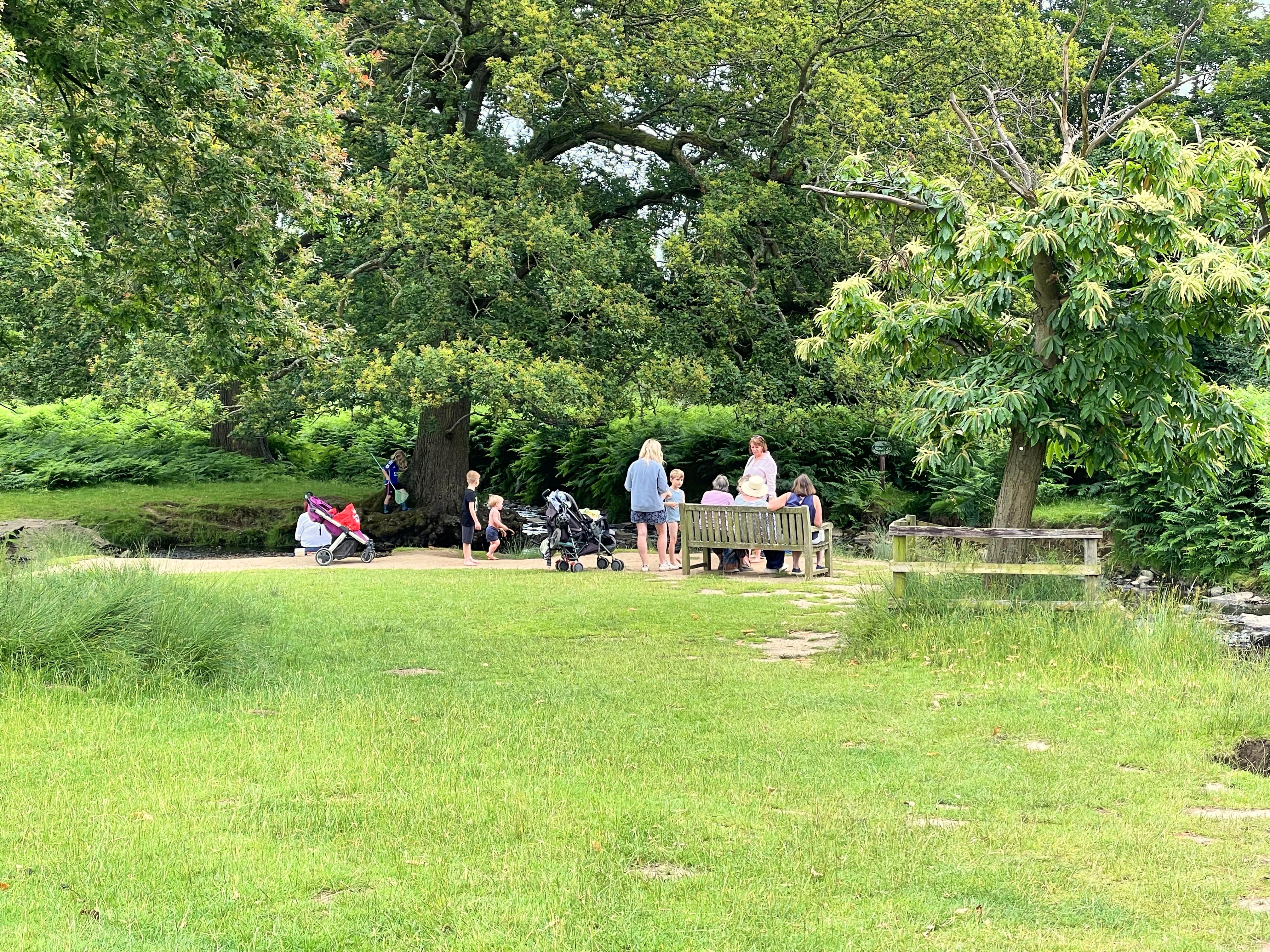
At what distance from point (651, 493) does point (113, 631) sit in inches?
324

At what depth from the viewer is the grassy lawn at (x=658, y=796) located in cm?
Result: 408

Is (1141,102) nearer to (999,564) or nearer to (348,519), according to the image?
(999,564)

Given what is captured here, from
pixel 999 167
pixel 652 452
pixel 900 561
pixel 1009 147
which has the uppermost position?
pixel 1009 147

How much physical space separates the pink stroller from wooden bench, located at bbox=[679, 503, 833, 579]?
4.84 m

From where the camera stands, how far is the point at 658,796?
5531 mm

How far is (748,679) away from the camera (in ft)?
27.4

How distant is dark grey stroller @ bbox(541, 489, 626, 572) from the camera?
15266 mm

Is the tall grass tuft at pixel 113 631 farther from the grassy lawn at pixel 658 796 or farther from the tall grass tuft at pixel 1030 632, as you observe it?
the tall grass tuft at pixel 1030 632

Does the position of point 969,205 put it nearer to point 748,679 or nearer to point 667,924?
point 748,679

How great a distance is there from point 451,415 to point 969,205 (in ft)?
43.0

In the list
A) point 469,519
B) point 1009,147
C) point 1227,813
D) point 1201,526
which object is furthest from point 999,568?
point 1201,526

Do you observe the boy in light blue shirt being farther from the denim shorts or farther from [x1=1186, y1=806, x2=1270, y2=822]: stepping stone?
[x1=1186, y1=806, x2=1270, y2=822]: stepping stone

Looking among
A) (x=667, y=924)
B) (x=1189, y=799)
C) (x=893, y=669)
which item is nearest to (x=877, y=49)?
(x=893, y=669)

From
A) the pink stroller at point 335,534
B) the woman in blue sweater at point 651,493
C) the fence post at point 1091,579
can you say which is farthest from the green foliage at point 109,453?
the fence post at point 1091,579
